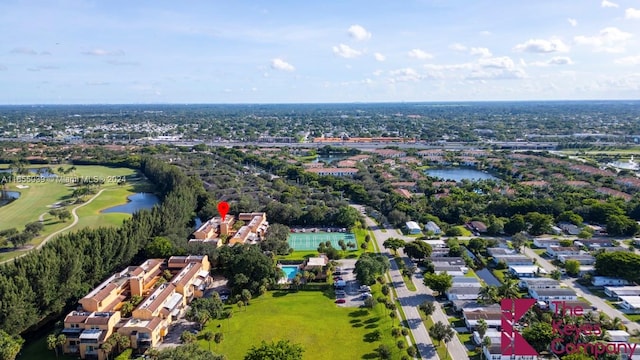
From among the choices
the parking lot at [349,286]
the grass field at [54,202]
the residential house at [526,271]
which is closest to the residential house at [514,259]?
the residential house at [526,271]

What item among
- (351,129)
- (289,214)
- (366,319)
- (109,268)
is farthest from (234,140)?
(366,319)

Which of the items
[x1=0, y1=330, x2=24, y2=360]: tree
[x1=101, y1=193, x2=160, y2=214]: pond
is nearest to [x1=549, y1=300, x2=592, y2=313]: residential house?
[x1=0, y1=330, x2=24, y2=360]: tree

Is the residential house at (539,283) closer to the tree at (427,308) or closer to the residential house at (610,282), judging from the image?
the residential house at (610,282)

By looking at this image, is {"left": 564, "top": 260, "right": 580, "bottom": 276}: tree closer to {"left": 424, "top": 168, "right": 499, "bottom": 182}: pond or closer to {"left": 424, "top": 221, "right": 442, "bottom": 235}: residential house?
{"left": 424, "top": 221, "right": 442, "bottom": 235}: residential house

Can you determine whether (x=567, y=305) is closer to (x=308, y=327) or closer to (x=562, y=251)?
(x=562, y=251)

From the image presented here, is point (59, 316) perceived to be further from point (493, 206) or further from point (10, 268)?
point (493, 206)

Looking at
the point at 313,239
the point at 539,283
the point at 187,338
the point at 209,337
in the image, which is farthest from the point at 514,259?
the point at 187,338
